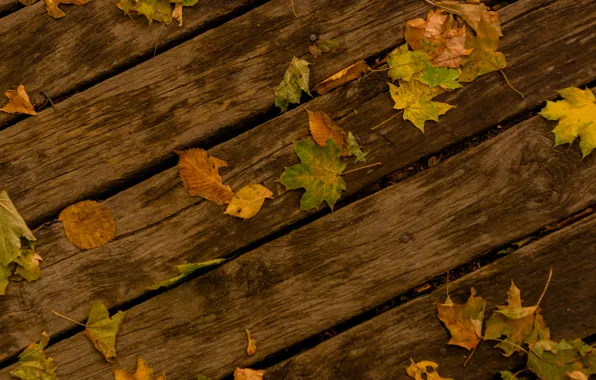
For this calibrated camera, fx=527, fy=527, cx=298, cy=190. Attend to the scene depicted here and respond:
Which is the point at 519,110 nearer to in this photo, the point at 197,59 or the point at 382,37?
the point at 382,37

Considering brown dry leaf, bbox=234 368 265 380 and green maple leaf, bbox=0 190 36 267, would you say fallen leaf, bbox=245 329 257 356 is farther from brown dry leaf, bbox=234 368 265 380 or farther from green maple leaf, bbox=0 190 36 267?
green maple leaf, bbox=0 190 36 267

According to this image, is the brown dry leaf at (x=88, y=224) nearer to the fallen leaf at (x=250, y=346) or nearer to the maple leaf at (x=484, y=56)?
the fallen leaf at (x=250, y=346)

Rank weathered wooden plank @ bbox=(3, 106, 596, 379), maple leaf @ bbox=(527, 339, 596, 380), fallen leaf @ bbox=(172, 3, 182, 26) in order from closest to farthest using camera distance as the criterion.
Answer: maple leaf @ bbox=(527, 339, 596, 380), weathered wooden plank @ bbox=(3, 106, 596, 379), fallen leaf @ bbox=(172, 3, 182, 26)

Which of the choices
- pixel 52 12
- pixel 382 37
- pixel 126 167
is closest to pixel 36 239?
pixel 126 167

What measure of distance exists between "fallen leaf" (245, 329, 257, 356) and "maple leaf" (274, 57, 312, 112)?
79 centimetres

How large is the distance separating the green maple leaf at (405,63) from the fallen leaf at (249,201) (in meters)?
0.60

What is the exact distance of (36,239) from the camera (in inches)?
73.5

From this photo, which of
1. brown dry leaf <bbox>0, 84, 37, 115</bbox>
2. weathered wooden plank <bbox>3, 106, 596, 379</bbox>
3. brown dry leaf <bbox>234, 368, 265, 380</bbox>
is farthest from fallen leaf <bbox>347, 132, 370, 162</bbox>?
brown dry leaf <bbox>0, 84, 37, 115</bbox>

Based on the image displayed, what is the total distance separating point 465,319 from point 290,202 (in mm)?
704

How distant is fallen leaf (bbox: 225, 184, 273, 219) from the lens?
1823 millimetres

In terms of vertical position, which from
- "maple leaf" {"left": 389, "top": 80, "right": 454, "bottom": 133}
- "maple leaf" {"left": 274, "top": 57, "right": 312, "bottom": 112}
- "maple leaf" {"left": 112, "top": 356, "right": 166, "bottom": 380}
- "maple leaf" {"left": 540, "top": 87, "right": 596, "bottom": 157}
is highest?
"maple leaf" {"left": 274, "top": 57, "right": 312, "bottom": 112}

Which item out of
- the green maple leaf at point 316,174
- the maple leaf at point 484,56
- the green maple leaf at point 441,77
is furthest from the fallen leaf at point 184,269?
the maple leaf at point 484,56

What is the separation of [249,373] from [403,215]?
75cm

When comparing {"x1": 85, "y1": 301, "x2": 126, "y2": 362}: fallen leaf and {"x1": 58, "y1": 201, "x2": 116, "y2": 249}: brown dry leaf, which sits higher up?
{"x1": 58, "y1": 201, "x2": 116, "y2": 249}: brown dry leaf
